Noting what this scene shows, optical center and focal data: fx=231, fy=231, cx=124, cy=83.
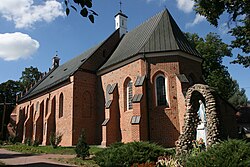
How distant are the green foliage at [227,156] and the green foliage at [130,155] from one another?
116 inches

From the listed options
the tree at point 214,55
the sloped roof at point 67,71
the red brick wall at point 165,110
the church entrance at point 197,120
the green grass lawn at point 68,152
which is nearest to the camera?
the church entrance at point 197,120

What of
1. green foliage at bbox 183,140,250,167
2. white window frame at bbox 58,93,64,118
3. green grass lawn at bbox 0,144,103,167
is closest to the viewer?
green foliage at bbox 183,140,250,167

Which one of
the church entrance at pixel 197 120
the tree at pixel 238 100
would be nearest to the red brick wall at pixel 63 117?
the church entrance at pixel 197 120

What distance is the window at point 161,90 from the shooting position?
18.3 m

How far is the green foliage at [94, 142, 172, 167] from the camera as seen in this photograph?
8969 mm

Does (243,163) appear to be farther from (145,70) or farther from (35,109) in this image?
(35,109)

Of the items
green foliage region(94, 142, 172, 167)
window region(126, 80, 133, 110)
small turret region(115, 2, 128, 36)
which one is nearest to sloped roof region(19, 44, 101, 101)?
small turret region(115, 2, 128, 36)

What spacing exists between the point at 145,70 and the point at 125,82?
259 centimetres

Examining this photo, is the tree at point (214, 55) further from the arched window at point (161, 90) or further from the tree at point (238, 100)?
the tree at point (238, 100)

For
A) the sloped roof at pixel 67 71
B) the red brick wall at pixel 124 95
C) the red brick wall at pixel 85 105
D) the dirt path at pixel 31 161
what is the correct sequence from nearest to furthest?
1. the dirt path at pixel 31 161
2. the red brick wall at pixel 124 95
3. the red brick wall at pixel 85 105
4. the sloped roof at pixel 67 71

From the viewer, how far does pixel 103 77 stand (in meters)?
23.4

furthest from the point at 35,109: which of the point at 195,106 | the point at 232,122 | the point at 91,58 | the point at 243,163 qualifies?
the point at 243,163

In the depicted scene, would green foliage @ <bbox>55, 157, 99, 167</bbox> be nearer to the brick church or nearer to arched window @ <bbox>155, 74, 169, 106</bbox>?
the brick church

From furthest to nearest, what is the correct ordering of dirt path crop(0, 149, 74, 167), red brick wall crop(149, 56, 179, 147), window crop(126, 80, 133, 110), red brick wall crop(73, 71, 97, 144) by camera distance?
red brick wall crop(73, 71, 97, 144) → window crop(126, 80, 133, 110) → red brick wall crop(149, 56, 179, 147) → dirt path crop(0, 149, 74, 167)
